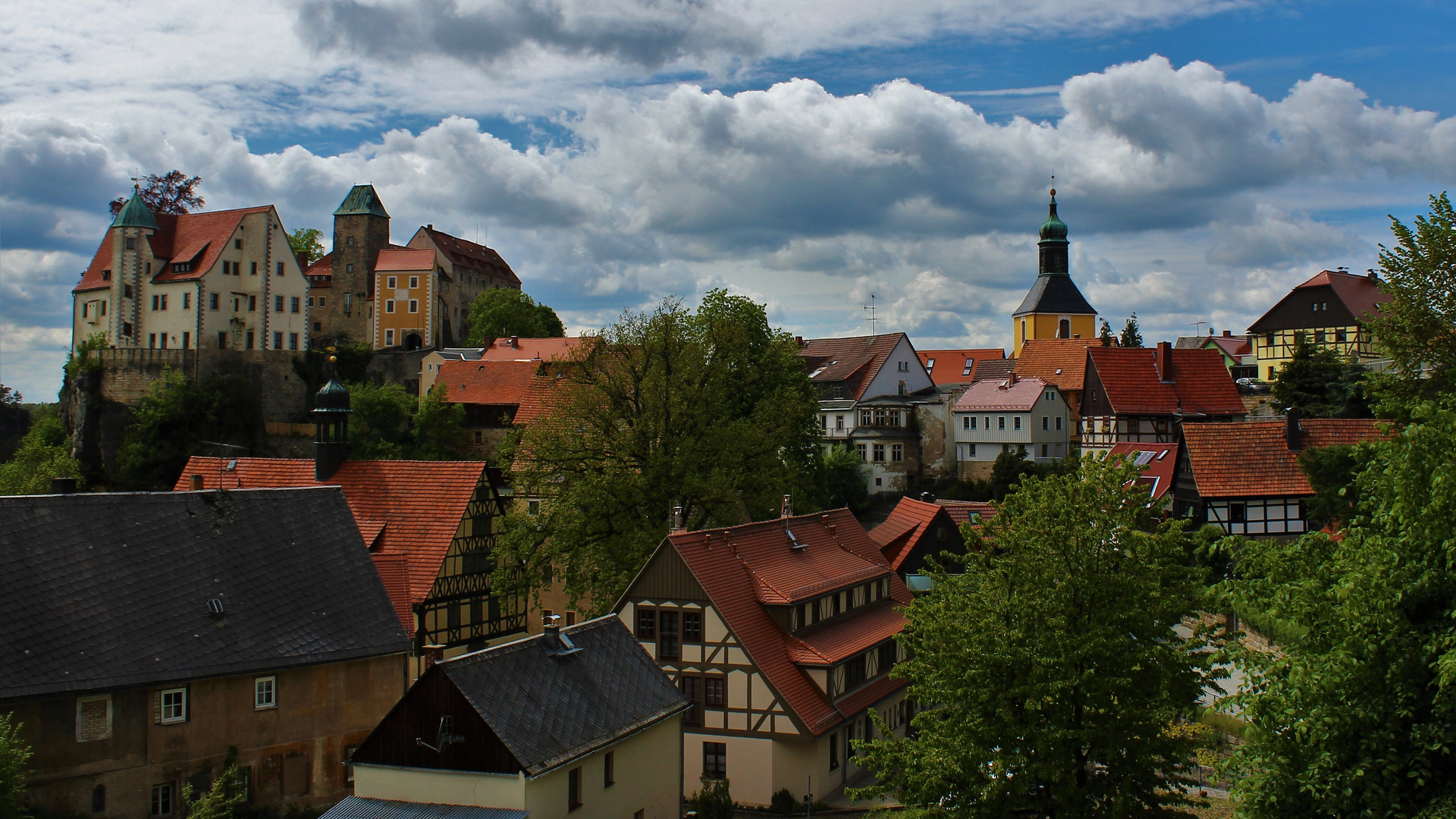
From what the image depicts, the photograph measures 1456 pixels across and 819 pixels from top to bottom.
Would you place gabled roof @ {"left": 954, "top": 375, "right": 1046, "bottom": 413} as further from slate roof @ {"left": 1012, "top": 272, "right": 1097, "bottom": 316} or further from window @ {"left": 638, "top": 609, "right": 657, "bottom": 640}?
window @ {"left": 638, "top": 609, "right": 657, "bottom": 640}

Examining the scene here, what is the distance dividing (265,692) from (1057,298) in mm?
73755

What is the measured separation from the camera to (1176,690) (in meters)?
14.8

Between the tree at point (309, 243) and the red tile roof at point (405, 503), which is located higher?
the tree at point (309, 243)

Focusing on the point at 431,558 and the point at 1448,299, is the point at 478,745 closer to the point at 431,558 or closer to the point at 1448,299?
the point at 431,558

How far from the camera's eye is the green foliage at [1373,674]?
37.9ft

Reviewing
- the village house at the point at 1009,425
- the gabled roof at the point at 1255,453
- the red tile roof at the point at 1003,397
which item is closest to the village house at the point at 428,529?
the gabled roof at the point at 1255,453

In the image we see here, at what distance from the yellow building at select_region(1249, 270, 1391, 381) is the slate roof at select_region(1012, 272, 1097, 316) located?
17.2m

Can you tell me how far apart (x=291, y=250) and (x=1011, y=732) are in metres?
68.4

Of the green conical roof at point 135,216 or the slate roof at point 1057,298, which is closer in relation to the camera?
the green conical roof at point 135,216

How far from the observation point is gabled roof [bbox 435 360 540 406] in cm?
7081

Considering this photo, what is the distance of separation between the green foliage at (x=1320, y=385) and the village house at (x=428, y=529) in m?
40.7

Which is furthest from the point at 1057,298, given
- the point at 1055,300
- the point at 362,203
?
the point at 362,203

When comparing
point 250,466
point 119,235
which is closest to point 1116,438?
point 250,466

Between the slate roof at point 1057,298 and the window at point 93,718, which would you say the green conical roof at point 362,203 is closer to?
the slate roof at point 1057,298
